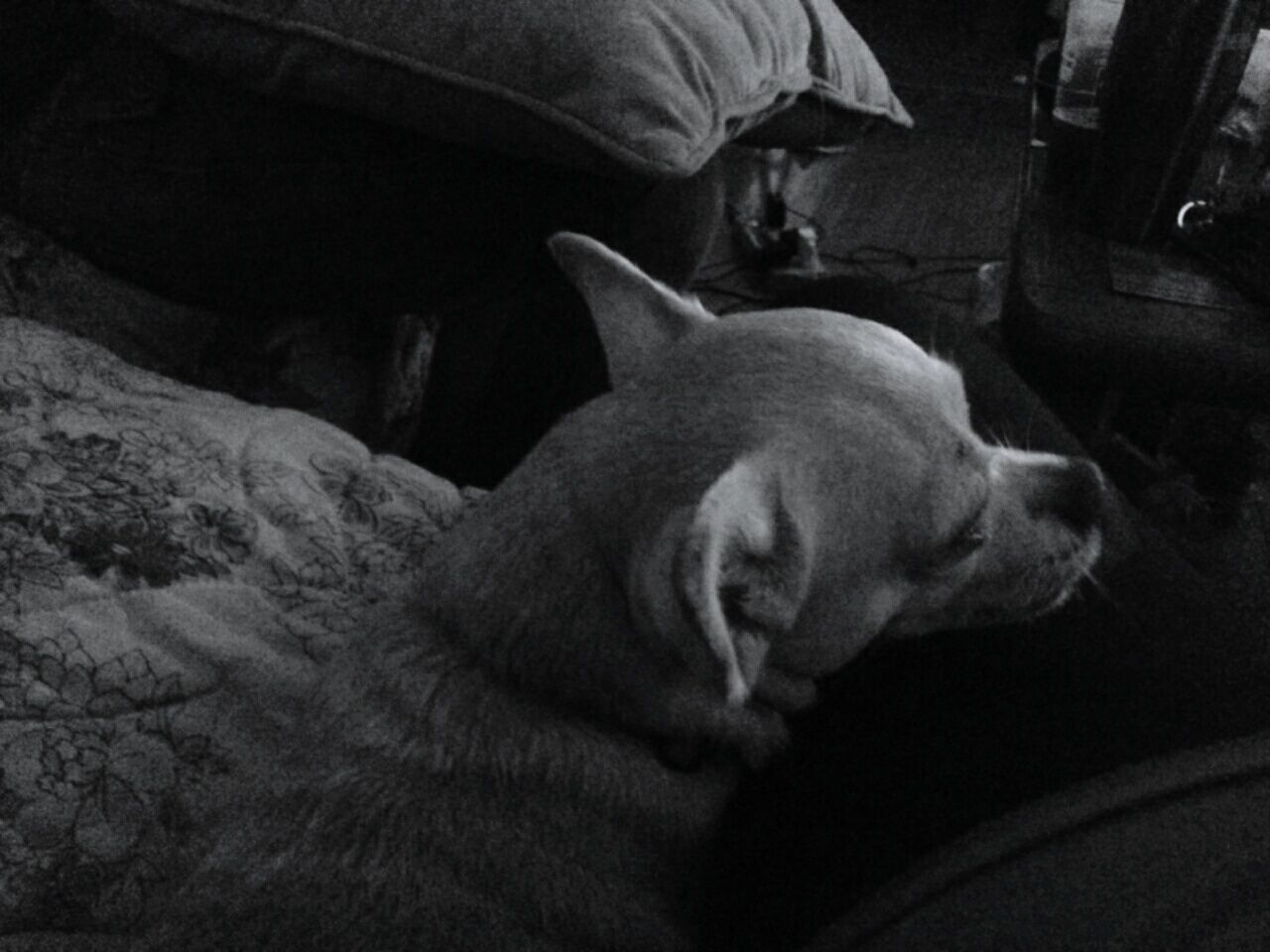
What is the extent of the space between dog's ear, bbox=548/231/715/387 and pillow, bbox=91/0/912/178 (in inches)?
6.6

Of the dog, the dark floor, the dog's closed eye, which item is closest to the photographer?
the dog

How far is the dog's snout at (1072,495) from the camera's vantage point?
106 centimetres

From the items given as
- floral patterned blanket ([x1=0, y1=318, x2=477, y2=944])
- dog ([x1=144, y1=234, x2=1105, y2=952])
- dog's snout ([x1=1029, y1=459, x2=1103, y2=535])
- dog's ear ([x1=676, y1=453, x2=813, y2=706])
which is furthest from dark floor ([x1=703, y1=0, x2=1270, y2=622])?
floral patterned blanket ([x1=0, y1=318, x2=477, y2=944])

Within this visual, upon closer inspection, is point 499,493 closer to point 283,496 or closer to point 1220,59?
point 283,496

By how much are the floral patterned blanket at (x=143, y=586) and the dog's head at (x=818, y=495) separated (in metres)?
0.36

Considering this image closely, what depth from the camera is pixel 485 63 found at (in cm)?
120

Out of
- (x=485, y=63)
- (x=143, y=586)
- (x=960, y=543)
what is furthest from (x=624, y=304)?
(x=143, y=586)

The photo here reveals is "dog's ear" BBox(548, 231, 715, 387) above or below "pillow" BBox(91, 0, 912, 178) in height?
below

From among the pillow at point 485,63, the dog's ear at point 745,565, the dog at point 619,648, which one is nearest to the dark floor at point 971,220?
the dog at point 619,648

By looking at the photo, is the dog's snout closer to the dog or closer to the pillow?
the dog

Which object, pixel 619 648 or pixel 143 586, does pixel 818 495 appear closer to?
pixel 619 648

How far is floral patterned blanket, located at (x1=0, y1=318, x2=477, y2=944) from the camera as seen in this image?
2.84ft

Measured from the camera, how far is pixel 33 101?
53.8 inches

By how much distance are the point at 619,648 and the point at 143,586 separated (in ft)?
1.65
